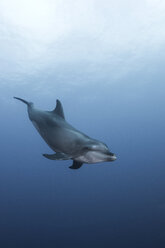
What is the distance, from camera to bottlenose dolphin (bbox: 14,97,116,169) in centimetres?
457

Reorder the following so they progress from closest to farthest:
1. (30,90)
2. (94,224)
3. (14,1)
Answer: (14,1) < (30,90) < (94,224)

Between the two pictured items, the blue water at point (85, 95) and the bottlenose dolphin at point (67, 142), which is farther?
the blue water at point (85, 95)

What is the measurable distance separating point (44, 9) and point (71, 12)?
6.41 ft

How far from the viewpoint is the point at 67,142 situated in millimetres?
5281

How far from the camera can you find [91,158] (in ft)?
15.2

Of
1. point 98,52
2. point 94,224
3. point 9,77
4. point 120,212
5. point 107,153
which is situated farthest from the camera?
point 120,212

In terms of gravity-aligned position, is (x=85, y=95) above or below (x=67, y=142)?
above

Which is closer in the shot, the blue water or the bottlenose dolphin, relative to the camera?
the bottlenose dolphin

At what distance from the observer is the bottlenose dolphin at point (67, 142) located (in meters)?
4.57

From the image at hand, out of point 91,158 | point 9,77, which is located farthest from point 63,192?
point 91,158

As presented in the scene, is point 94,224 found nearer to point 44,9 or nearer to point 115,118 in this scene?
point 44,9

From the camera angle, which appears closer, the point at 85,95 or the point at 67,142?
the point at 67,142

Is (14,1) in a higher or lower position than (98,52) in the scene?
lower

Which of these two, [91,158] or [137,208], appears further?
[137,208]
